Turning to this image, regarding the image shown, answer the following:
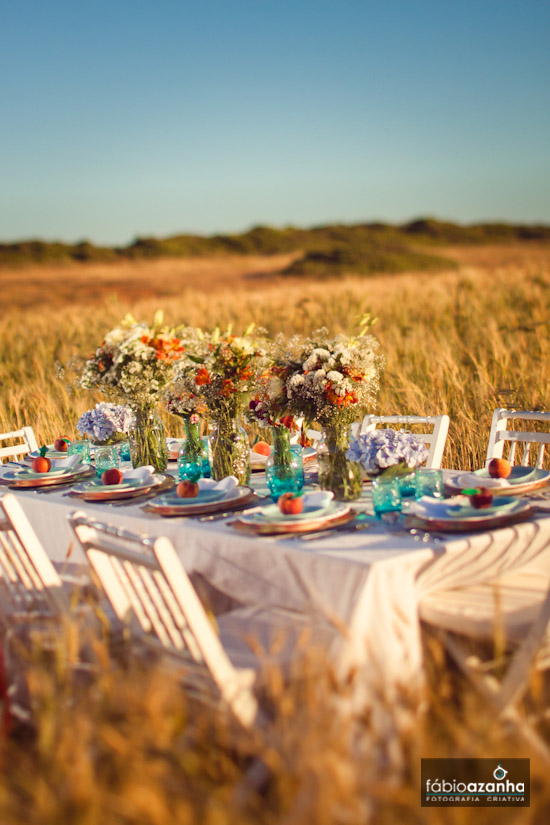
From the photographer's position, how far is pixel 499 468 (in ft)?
9.00

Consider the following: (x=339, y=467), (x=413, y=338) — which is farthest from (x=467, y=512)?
(x=413, y=338)

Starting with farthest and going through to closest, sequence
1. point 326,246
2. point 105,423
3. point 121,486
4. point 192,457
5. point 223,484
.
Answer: point 326,246 < point 105,423 < point 192,457 < point 121,486 < point 223,484

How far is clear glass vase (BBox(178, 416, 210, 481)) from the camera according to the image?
3277mm

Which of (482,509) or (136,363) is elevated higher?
(136,363)

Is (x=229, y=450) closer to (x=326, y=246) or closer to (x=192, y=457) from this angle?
(x=192, y=457)

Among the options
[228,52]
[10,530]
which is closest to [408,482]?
[10,530]

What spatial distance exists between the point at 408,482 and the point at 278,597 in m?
0.62

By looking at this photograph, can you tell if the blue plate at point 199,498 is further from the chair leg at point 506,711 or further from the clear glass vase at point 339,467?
the chair leg at point 506,711

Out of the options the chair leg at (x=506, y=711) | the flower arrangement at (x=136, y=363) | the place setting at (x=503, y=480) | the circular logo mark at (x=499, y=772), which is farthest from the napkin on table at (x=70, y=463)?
the circular logo mark at (x=499, y=772)

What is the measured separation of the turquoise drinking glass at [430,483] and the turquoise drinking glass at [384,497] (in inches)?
3.1

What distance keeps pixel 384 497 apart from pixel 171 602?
80 centimetres

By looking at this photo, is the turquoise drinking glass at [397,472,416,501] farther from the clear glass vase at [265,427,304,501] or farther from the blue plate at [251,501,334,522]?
the clear glass vase at [265,427,304,501]

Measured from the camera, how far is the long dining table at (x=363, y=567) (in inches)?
76.0

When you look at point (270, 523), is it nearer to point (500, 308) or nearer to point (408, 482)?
point (408, 482)
